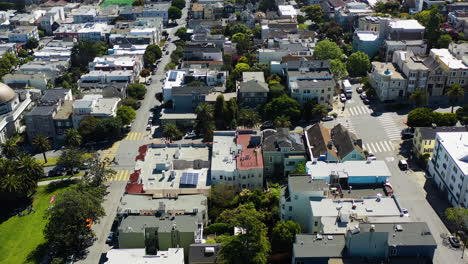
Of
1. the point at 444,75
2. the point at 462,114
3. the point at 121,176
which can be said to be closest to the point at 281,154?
the point at 121,176

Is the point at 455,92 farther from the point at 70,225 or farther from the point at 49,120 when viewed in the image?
the point at 49,120

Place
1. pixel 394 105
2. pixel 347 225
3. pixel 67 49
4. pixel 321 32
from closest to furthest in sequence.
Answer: pixel 347 225 → pixel 394 105 → pixel 67 49 → pixel 321 32

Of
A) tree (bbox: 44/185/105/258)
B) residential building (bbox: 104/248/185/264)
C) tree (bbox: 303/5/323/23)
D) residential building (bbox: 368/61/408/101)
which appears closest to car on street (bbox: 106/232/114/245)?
tree (bbox: 44/185/105/258)

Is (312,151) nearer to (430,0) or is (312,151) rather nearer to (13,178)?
(13,178)

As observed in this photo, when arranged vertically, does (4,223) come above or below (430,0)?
below

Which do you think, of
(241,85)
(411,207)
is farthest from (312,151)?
(241,85)

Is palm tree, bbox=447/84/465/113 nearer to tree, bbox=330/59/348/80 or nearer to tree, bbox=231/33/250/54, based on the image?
tree, bbox=330/59/348/80
